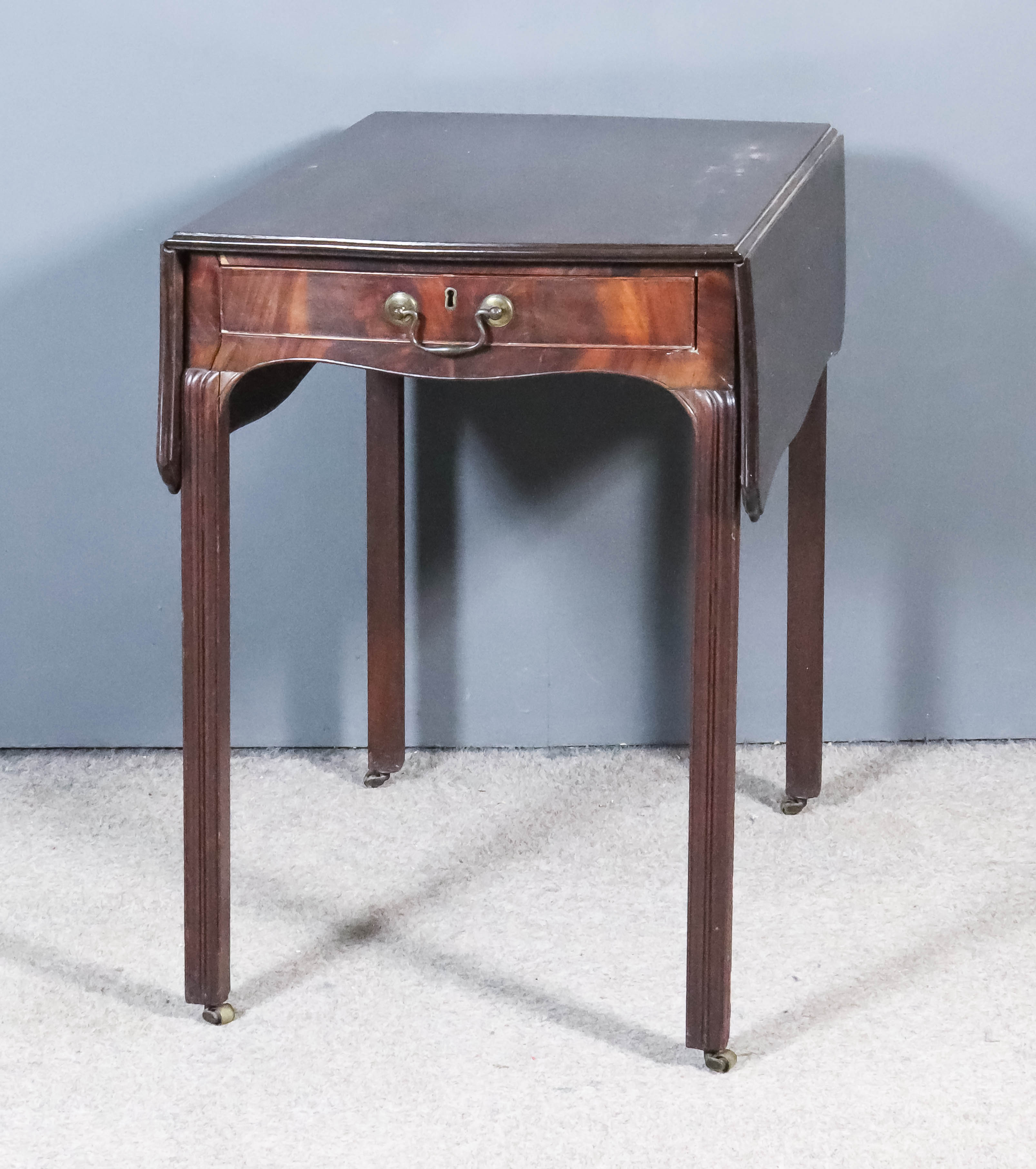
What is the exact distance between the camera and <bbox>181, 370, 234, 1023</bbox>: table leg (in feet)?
4.29

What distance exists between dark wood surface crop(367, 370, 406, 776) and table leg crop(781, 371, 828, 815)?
0.45 m

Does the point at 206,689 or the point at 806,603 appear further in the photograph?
the point at 806,603

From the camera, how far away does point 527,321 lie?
4.06 feet

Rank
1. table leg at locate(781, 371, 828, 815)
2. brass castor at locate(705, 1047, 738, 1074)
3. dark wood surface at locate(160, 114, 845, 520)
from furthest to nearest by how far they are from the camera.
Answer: table leg at locate(781, 371, 828, 815), brass castor at locate(705, 1047, 738, 1074), dark wood surface at locate(160, 114, 845, 520)

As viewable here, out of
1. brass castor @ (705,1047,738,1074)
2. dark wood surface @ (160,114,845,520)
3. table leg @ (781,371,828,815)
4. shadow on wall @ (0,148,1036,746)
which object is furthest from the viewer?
shadow on wall @ (0,148,1036,746)

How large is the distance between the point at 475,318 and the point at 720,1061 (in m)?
0.65

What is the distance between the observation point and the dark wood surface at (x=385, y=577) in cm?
183

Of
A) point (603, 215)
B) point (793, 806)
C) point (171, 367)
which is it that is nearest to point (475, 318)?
point (603, 215)

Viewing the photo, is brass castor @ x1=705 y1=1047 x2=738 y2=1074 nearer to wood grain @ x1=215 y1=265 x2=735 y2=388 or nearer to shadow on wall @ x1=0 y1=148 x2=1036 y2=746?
wood grain @ x1=215 y1=265 x2=735 y2=388

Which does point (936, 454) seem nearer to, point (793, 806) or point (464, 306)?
point (793, 806)

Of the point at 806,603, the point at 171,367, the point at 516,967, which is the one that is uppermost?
the point at 171,367

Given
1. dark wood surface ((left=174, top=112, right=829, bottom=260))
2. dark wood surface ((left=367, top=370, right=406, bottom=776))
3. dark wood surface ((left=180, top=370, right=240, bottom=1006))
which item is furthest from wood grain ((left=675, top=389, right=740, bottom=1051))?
dark wood surface ((left=367, top=370, right=406, bottom=776))

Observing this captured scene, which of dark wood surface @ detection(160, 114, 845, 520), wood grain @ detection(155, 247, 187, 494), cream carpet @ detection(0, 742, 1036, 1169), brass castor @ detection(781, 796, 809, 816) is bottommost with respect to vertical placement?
cream carpet @ detection(0, 742, 1036, 1169)

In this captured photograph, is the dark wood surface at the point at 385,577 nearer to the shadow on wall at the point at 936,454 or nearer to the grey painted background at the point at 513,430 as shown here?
the grey painted background at the point at 513,430
